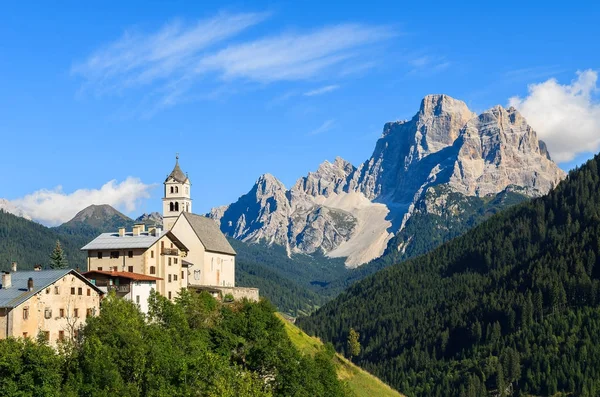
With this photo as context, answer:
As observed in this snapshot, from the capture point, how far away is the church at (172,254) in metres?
126

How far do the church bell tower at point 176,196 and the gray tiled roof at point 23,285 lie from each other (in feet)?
157

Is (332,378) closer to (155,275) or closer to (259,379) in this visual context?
(259,379)

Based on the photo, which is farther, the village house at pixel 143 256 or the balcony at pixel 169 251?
the balcony at pixel 169 251

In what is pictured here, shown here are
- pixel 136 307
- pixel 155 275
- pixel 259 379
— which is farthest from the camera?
pixel 155 275

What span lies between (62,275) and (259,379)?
2832 cm

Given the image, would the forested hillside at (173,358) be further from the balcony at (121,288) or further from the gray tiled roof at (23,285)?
the gray tiled roof at (23,285)

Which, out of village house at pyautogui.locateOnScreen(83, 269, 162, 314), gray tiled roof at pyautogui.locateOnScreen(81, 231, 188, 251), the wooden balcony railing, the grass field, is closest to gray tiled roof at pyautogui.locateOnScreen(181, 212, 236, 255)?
gray tiled roof at pyautogui.locateOnScreen(81, 231, 188, 251)

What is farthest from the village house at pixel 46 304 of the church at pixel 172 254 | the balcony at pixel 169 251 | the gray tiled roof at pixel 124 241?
the balcony at pixel 169 251

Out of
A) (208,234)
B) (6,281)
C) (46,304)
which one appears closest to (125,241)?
(208,234)

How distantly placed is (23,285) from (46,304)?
12.7ft

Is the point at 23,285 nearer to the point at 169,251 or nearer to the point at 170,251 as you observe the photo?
the point at 169,251

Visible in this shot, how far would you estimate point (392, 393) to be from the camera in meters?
162

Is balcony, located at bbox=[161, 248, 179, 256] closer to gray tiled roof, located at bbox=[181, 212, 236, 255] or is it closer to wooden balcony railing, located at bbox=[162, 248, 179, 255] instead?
wooden balcony railing, located at bbox=[162, 248, 179, 255]

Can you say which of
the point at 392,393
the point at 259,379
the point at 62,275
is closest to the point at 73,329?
the point at 62,275
